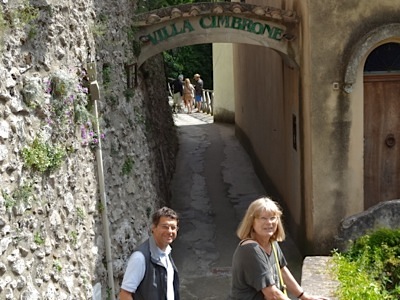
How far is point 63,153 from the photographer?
6.46m

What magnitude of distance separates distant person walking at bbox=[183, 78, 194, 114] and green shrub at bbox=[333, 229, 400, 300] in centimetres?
2037

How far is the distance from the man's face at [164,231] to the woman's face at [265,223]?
24.6 inches

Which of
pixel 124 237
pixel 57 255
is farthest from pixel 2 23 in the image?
pixel 124 237

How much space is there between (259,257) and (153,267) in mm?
828

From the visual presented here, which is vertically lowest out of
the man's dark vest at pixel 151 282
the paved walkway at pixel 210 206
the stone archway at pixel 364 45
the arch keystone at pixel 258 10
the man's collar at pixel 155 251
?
the paved walkway at pixel 210 206

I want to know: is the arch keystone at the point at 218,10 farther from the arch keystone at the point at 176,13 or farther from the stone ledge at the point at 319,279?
the stone ledge at the point at 319,279

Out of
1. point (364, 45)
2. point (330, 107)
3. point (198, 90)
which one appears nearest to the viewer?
point (364, 45)

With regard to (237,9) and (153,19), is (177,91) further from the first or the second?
(237,9)

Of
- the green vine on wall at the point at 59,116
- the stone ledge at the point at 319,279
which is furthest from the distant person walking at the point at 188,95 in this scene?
the stone ledge at the point at 319,279

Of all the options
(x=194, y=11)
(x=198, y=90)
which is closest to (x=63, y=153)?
(x=194, y=11)

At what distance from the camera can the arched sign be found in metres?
10.6

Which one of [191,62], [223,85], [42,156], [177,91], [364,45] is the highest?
[191,62]

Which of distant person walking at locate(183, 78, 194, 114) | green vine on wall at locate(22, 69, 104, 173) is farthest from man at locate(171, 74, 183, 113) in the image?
green vine on wall at locate(22, 69, 104, 173)

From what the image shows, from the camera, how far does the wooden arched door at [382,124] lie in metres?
10.4
